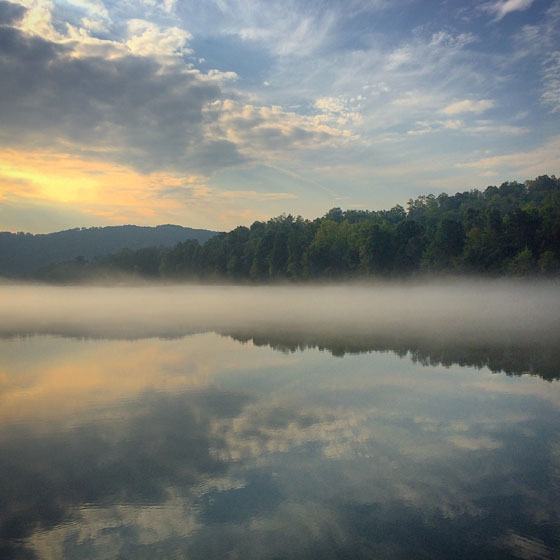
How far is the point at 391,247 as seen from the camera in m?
112

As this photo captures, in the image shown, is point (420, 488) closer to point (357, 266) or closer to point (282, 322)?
point (282, 322)

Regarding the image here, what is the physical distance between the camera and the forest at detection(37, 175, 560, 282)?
3472 inches

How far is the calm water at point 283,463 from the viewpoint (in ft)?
26.6

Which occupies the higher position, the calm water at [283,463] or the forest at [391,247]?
the forest at [391,247]

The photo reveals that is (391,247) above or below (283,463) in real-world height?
Result: above

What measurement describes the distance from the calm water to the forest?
73.5 meters

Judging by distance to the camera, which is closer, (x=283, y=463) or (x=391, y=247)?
(x=283, y=463)

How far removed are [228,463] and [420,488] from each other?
4.25 metres

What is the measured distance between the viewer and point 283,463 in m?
11.2

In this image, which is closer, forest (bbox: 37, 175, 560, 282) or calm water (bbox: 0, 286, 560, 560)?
calm water (bbox: 0, 286, 560, 560)

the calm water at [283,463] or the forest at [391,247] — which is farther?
the forest at [391,247]

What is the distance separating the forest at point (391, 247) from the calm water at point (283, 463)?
73.5m

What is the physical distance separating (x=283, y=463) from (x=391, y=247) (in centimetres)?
10498

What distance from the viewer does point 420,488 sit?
32.0 ft
